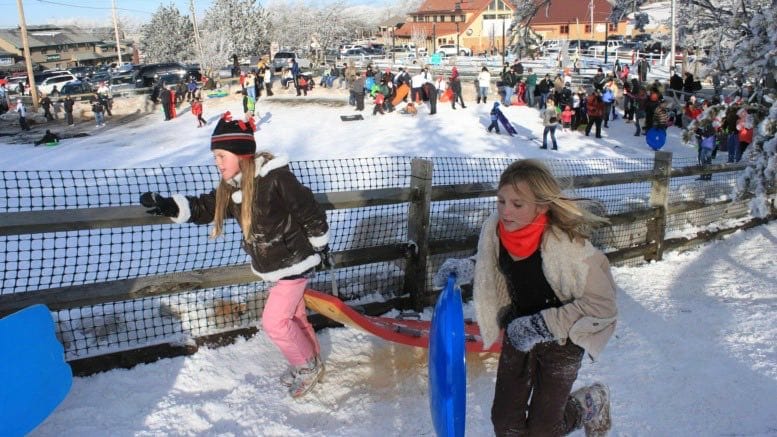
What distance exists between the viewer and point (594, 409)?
3.30 meters

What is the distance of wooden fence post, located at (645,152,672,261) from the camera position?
660 cm

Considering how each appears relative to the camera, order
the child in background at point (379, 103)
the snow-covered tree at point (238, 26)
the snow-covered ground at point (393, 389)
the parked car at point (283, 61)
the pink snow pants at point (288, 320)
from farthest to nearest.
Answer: the snow-covered tree at point (238, 26)
the parked car at point (283, 61)
the child in background at point (379, 103)
the pink snow pants at point (288, 320)
the snow-covered ground at point (393, 389)

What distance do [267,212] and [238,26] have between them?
55.2 metres

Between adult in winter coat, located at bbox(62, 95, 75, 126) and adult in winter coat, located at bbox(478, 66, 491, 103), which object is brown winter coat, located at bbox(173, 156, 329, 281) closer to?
adult in winter coat, located at bbox(478, 66, 491, 103)

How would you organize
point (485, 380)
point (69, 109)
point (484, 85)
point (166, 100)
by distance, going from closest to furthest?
point (485, 380) → point (166, 100) → point (484, 85) → point (69, 109)

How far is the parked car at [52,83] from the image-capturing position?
40.4m

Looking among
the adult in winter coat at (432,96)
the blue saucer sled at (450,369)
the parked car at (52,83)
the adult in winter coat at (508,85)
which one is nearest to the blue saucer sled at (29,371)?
the blue saucer sled at (450,369)

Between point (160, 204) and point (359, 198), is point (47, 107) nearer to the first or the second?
point (359, 198)

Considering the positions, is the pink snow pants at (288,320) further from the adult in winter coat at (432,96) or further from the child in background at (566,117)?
the adult in winter coat at (432,96)

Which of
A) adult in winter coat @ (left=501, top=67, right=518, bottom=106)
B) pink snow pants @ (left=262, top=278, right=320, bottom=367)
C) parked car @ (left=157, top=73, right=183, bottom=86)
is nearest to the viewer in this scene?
pink snow pants @ (left=262, top=278, right=320, bottom=367)

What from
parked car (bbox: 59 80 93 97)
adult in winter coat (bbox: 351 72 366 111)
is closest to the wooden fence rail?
adult in winter coat (bbox: 351 72 366 111)

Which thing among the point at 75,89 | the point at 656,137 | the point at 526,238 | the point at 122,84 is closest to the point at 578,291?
the point at 526,238

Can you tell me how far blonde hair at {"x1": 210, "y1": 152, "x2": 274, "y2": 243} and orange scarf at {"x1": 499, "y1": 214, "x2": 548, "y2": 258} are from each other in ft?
5.20

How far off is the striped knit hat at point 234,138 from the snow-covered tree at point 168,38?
61266 mm
